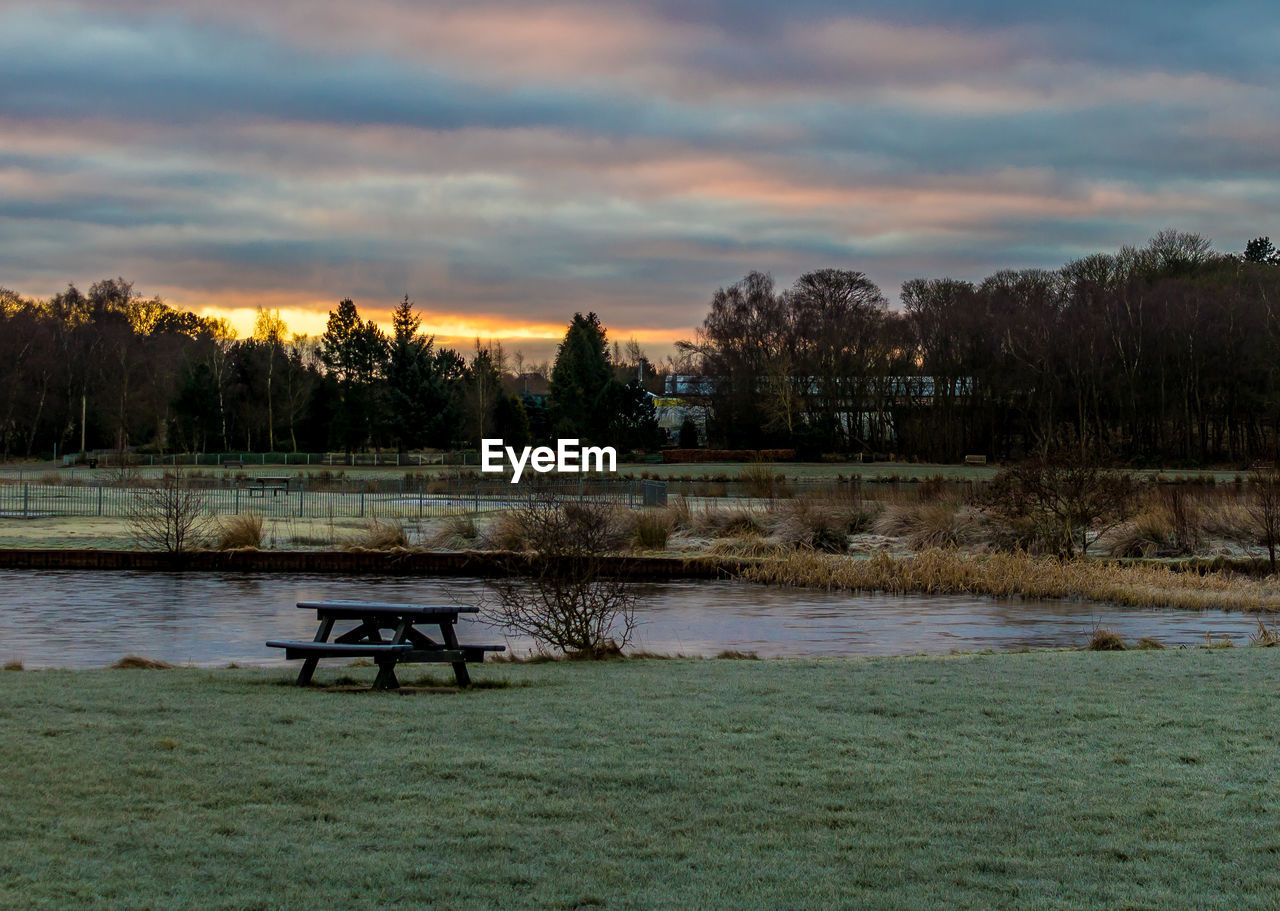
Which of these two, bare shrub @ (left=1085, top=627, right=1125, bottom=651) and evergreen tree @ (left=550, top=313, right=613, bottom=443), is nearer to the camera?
bare shrub @ (left=1085, top=627, right=1125, bottom=651)

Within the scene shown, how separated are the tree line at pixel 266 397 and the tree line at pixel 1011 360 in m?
8.93

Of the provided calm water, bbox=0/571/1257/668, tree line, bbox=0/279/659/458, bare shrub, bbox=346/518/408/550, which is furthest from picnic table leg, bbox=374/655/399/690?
tree line, bbox=0/279/659/458

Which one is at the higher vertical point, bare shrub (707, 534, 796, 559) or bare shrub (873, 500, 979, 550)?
bare shrub (873, 500, 979, 550)

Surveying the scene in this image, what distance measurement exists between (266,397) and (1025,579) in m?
75.7

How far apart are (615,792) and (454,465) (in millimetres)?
70882

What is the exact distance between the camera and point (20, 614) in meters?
20.4

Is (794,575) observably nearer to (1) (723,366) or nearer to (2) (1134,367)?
(2) (1134,367)

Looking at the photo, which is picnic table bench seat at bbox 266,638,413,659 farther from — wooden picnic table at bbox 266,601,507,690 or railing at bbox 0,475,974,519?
railing at bbox 0,475,974,519

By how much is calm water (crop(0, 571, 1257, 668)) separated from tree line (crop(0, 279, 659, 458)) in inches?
2304

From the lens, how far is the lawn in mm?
5383

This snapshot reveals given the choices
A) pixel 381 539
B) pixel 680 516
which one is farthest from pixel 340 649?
pixel 680 516

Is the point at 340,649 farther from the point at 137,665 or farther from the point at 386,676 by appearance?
the point at 137,665

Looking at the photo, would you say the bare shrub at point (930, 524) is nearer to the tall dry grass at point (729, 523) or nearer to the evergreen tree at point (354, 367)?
the tall dry grass at point (729, 523)

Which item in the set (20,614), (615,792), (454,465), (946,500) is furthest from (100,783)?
(454,465)
